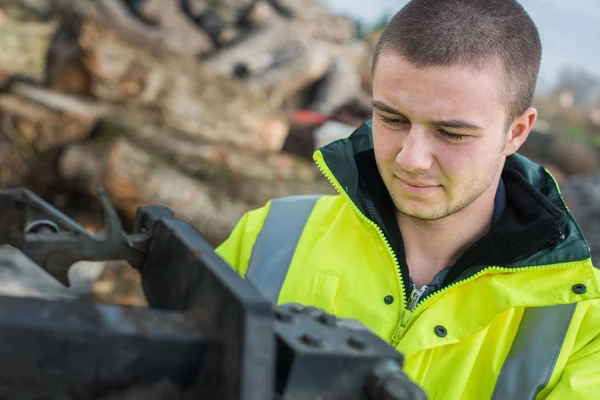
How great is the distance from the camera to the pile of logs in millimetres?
4703

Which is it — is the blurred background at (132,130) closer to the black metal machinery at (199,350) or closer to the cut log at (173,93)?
the cut log at (173,93)

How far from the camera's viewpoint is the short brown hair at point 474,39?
1.67 metres

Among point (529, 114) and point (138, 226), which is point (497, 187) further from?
point (138, 226)

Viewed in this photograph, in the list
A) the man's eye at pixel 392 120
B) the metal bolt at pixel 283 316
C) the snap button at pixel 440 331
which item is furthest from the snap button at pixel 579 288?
the metal bolt at pixel 283 316

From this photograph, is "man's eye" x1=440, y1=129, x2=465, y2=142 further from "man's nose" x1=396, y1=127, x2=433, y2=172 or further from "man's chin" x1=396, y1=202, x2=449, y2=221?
"man's chin" x1=396, y1=202, x2=449, y2=221

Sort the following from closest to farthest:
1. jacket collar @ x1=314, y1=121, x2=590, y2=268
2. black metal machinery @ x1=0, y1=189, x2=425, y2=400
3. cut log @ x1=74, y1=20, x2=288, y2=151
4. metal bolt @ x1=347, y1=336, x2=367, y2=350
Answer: black metal machinery @ x1=0, y1=189, x2=425, y2=400 → metal bolt @ x1=347, y1=336, x2=367, y2=350 → jacket collar @ x1=314, y1=121, x2=590, y2=268 → cut log @ x1=74, y1=20, x2=288, y2=151

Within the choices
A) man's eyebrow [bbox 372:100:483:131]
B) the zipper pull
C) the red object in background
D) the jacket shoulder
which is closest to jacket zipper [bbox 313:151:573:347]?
the zipper pull

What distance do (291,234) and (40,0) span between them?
26.5 feet

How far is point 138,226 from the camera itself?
1222mm

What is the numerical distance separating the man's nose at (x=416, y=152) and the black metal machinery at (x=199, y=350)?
0.82 m

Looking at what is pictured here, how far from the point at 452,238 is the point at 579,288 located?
1.37 feet

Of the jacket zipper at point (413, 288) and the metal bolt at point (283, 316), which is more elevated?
the metal bolt at point (283, 316)

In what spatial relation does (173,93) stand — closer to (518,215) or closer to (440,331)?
(518,215)

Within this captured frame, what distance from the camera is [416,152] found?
163 centimetres
